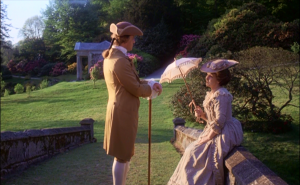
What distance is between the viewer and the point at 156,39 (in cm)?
2816

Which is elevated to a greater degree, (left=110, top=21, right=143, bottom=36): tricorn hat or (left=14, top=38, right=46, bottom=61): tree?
(left=14, top=38, right=46, bottom=61): tree

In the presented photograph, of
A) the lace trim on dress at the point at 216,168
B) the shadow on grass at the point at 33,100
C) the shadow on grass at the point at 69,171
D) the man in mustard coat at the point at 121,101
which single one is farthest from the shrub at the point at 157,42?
the man in mustard coat at the point at 121,101

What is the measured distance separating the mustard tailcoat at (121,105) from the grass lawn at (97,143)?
180 centimetres

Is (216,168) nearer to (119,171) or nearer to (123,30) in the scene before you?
(119,171)

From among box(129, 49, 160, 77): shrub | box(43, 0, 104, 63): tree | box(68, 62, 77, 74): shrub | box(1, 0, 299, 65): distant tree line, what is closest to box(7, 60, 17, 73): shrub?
box(1, 0, 299, 65): distant tree line

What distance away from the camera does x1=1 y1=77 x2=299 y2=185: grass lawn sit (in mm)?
5367

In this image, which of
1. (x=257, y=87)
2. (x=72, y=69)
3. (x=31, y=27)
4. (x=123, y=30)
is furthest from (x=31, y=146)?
(x=31, y=27)

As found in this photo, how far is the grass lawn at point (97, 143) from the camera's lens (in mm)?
5367

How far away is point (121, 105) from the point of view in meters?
3.29

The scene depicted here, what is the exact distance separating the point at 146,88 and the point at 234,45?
21028 millimetres

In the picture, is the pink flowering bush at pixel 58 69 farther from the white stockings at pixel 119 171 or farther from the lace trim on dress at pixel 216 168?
the white stockings at pixel 119 171

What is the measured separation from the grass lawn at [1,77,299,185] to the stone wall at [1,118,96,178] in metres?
0.16

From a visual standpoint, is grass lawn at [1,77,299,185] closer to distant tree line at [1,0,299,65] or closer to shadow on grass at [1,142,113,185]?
shadow on grass at [1,142,113,185]

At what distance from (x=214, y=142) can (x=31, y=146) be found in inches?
141
